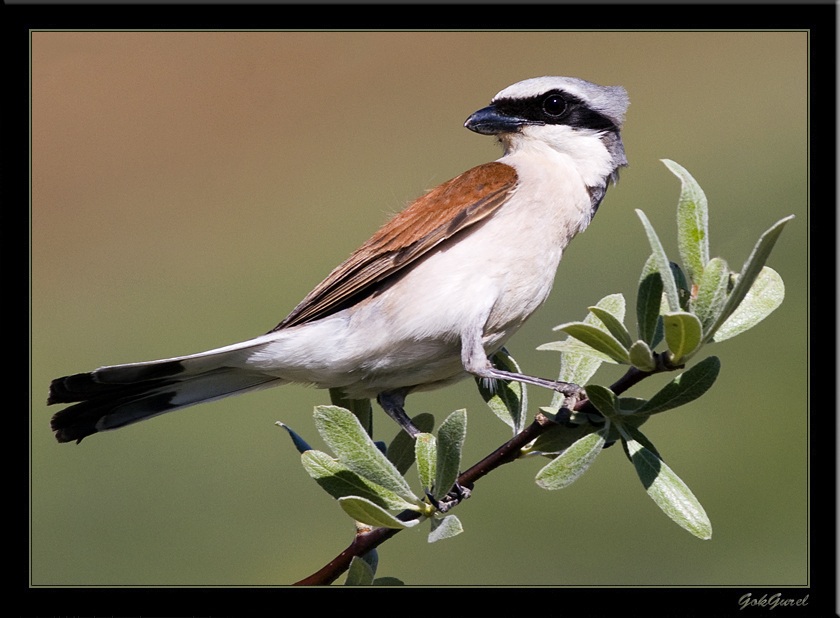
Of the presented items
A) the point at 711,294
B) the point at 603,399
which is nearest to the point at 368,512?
the point at 603,399

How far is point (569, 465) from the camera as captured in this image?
1.75 meters

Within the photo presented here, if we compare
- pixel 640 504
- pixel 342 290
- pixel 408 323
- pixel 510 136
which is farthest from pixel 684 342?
pixel 640 504

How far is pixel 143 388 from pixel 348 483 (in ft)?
4.08

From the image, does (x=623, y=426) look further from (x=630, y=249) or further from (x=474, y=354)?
(x=630, y=249)

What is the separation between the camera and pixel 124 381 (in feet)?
9.43

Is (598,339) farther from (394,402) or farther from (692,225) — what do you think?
(394,402)

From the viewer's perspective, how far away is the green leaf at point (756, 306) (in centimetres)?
178

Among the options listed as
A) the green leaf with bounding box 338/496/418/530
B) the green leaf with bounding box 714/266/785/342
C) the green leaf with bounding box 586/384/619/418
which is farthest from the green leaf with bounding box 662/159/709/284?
the green leaf with bounding box 338/496/418/530

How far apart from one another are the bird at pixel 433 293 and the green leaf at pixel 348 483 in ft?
2.88

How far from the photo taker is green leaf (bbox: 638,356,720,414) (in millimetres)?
1741

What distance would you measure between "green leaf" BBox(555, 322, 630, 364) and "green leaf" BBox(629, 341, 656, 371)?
3cm

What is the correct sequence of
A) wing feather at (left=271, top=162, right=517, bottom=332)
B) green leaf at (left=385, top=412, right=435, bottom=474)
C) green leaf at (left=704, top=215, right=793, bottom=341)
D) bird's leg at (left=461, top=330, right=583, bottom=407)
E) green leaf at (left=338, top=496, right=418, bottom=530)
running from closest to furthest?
green leaf at (left=704, top=215, right=793, bottom=341), green leaf at (left=338, top=496, right=418, bottom=530), green leaf at (left=385, top=412, right=435, bottom=474), bird's leg at (left=461, top=330, right=583, bottom=407), wing feather at (left=271, top=162, right=517, bottom=332)

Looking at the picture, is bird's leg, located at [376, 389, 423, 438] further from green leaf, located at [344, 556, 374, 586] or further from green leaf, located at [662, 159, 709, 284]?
green leaf, located at [662, 159, 709, 284]
